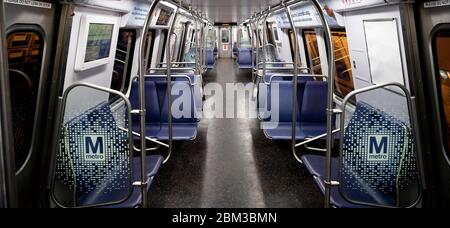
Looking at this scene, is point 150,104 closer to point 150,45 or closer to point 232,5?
point 150,45

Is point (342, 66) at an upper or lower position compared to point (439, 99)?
upper

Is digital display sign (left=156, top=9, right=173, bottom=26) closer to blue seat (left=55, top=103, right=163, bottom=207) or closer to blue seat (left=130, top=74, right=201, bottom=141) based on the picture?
blue seat (left=130, top=74, right=201, bottom=141)

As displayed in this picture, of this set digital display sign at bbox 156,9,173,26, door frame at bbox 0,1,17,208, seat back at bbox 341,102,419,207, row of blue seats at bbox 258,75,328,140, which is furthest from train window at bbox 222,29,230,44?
door frame at bbox 0,1,17,208

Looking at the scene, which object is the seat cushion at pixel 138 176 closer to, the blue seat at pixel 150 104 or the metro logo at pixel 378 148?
the blue seat at pixel 150 104

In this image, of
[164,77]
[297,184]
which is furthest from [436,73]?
[164,77]

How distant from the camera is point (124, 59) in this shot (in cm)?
561

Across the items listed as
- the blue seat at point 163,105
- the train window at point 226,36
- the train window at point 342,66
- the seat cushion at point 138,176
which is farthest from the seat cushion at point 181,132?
the train window at point 226,36

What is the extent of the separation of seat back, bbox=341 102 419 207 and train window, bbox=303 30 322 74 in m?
4.25

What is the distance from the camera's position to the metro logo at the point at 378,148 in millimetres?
2375

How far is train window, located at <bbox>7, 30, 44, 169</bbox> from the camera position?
2194mm

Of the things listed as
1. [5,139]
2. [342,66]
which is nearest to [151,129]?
[5,139]

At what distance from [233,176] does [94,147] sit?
192cm

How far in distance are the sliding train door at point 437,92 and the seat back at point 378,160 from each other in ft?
0.93
